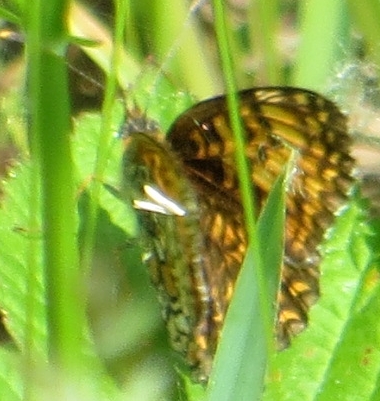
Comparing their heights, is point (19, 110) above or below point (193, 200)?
above

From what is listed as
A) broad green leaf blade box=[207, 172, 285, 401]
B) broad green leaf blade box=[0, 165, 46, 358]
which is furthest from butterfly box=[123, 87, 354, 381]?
broad green leaf blade box=[207, 172, 285, 401]

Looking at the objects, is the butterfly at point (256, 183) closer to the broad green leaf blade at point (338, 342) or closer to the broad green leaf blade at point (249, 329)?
the broad green leaf blade at point (338, 342)

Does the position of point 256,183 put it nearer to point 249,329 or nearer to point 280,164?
point 280,164

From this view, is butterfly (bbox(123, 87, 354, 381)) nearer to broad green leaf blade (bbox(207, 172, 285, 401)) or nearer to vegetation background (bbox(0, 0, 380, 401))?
vegetation background (bbox(0, 0, 380, 401))

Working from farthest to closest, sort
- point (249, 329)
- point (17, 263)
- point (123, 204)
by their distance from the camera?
point (123, 204) → point (17, 263) → point (249, 329)

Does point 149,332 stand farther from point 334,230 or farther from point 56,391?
point 56,391

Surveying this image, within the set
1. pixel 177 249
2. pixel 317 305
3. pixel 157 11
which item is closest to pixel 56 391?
pixel 177 249

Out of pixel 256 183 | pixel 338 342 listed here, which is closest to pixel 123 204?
pixel 256 183
